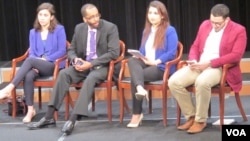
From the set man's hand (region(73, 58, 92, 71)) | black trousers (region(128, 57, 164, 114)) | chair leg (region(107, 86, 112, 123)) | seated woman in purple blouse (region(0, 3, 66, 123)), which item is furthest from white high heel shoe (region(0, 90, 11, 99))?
black trousers (region(128, 57, 164, 114))

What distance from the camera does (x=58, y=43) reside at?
5.74m

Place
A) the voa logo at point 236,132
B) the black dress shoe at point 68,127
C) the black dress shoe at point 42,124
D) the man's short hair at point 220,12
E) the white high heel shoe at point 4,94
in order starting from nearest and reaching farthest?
the voa logo at point 236,132
the man's short hair at point 220,12
the black dress shoe at point 68,127
the black dress shoe at point 42,124
the white high heel shoe at point 4,94

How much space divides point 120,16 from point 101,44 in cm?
170

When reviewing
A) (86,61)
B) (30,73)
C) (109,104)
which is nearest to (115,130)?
(109,104)

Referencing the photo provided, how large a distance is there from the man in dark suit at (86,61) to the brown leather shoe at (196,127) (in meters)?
0.94

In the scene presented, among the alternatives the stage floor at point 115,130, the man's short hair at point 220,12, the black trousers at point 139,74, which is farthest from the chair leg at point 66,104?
the man's short hair at point 220,12

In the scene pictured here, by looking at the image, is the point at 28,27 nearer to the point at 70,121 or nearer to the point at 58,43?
the point at 58,43

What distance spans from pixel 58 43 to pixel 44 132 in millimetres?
996

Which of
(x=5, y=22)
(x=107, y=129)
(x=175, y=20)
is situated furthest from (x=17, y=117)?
(x=175, y=20)

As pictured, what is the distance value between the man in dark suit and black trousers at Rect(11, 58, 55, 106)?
0.27 meters

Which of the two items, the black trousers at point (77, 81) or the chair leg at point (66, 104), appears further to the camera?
the chair leg at point (66, 104)

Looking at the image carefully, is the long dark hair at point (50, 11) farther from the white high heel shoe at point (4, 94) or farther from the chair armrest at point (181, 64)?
the chair armrest at point (181, 64)

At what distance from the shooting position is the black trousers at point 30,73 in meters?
5.54

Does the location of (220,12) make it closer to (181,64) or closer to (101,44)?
(181,64)
